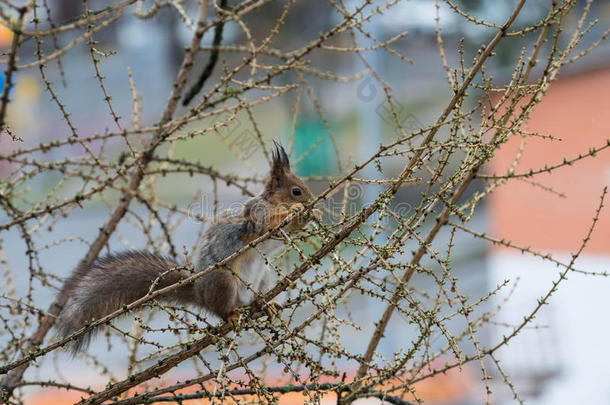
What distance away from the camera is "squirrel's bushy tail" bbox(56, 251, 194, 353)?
1879mm

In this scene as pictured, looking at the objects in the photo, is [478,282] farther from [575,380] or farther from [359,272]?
[359,272]

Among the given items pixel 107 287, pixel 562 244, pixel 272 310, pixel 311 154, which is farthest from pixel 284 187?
pixel 311 154

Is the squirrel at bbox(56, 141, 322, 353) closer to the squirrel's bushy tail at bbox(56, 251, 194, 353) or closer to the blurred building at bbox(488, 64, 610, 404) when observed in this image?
the squirrel's bushy tail at bbox(56, 251, 194, 353)

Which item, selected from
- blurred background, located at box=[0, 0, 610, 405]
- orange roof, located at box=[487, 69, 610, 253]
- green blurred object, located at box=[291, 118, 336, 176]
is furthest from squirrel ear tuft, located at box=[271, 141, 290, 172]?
green blurred object, located at box=[291, 118, 336, 176]

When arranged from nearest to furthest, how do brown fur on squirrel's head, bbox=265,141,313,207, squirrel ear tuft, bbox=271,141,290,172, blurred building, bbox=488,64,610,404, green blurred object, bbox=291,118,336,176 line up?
squirrel ear tuft, bbox=271,141,290,172
brown fur on squirrel's head, bbox=265,141,313,207
blurred building, bbox=488,64,610,404
green blurred object, bbox=291,118,336,176

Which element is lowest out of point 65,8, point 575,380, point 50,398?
point 575,380

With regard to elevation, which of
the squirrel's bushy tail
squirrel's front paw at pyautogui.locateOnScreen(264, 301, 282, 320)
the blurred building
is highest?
the blurred building

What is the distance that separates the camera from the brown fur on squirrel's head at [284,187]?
2.62m

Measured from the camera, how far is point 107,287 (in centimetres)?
204

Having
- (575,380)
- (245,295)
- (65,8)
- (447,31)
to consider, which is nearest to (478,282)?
(575,380)

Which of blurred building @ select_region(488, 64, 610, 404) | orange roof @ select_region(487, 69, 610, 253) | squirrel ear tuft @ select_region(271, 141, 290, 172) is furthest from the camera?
blurred building @ select_region(488, 64, 610, 404)

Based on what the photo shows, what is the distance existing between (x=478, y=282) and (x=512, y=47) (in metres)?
4.40

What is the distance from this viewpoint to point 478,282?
9461 millimetres

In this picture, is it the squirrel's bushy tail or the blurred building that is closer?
Answer: the squirrel's bushy tail
